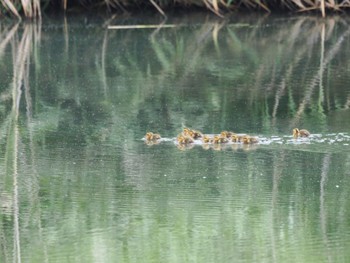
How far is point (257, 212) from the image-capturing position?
6961mm

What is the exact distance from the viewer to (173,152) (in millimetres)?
8578

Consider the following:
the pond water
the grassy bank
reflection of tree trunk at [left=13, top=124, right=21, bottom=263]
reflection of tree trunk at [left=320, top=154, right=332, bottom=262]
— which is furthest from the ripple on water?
the grassy bank

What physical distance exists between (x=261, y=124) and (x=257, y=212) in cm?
261

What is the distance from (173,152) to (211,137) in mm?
→ 496

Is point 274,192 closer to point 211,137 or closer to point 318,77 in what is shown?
point 211,137

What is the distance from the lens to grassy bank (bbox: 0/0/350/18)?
16672 mm

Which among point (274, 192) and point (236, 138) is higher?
point (236, 138)

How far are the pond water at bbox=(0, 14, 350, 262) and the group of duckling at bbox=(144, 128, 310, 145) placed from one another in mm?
68

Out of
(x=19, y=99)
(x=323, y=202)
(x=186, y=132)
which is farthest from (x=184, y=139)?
(x=19, y=99)

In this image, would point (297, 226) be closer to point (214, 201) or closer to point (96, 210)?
point (214, 201)

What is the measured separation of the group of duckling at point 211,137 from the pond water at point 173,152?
0.07 m

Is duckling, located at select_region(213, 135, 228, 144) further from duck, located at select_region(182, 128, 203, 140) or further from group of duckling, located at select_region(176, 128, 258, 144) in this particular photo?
duck, located at select_region(182, 128, 203, 140)

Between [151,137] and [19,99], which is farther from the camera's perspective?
[19,99]

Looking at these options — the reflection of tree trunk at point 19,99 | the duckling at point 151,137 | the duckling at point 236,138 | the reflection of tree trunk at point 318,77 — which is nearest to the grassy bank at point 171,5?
the reflection of tree trunk at point 19,99
